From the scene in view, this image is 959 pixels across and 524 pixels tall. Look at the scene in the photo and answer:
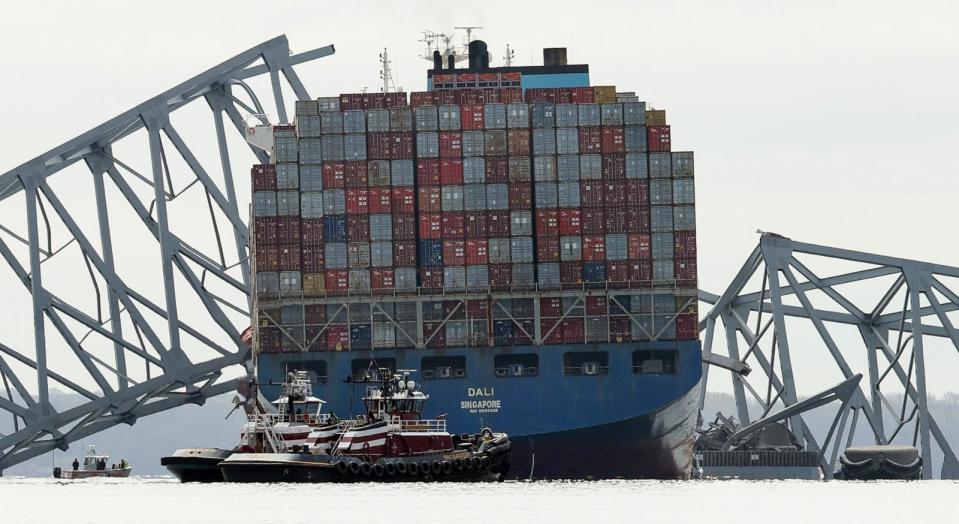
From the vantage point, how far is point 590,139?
119438mm

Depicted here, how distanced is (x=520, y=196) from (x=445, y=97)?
8.22 meters

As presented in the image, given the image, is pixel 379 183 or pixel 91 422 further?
pixel 91 422

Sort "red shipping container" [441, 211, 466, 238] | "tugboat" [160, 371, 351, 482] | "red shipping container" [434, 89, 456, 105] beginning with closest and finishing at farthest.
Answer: "tugboat" [160, 371, 351, 482] → "red shipping container" [441, 211, 466, 238] → "red shipping container" [434, 89, 456, 105]

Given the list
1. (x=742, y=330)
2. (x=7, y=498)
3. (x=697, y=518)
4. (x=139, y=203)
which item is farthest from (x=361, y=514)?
(x=742, y=330)

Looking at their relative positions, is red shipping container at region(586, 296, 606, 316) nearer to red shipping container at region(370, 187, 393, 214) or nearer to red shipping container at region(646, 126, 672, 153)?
red shipping container at region(646, 126, 672, 153)

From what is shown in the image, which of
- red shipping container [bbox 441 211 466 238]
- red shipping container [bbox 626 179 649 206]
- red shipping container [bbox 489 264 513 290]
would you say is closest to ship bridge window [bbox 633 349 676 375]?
red shipping container [bbox 489 264 513 290]

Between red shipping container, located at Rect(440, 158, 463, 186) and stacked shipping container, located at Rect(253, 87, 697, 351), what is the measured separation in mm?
76

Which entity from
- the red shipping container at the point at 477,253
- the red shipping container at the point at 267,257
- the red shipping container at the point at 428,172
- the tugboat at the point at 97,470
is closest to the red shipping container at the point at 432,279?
the red shipping container at the point at 477,253

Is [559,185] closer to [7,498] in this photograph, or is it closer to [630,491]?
[630,491]

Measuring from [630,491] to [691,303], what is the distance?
19426 mm

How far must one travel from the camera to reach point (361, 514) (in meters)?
81.2

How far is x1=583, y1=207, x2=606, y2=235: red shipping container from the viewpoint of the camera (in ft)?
387

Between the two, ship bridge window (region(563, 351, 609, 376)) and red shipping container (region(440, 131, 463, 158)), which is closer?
ship bridge window (region(563, 351, 609, 376))

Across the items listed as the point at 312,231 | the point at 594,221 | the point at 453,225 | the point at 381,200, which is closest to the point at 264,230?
the point at 312,231
